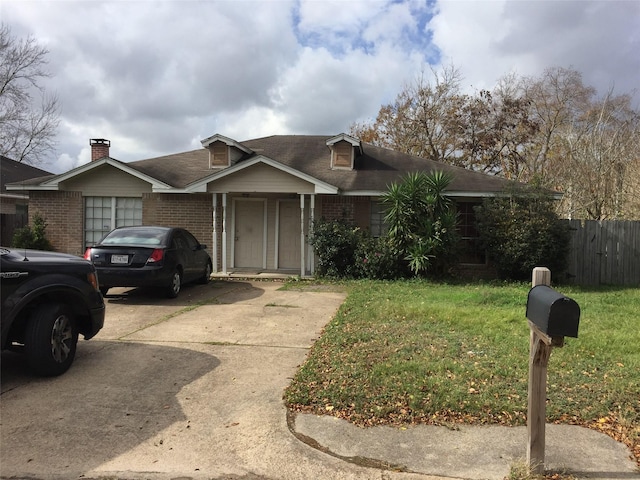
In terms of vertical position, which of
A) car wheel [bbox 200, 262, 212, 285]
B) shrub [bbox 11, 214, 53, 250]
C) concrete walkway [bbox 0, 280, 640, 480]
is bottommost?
concrete walkway [bbox 0, 280, 640, 480]

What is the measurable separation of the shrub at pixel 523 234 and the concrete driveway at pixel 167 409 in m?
7.17

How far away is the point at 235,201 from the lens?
15.1 metres

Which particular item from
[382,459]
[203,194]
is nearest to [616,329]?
[382,459]

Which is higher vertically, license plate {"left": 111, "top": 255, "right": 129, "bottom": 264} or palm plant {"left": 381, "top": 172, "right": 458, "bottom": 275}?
palm plant {"left": 381, "top": 172, "right": 458, "bottom": 275}

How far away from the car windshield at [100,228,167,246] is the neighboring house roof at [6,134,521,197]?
12.9ft

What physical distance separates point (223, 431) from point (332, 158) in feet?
41.5

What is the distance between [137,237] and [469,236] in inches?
374

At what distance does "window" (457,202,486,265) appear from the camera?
45.4 feet

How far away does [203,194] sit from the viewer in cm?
1491

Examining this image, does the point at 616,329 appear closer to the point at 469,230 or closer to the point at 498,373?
the point at 498,373

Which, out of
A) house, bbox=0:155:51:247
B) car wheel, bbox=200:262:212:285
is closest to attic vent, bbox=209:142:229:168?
car wheel, bbox=200:262:212:285

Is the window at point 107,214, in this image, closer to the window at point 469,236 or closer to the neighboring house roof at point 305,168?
the neighboring house roof at point 305,168

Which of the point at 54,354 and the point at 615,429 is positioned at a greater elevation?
the point at 54,354

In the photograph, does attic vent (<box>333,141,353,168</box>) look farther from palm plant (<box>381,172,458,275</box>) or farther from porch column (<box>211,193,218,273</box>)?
porch column (<box>211,193,218,273</box>)
